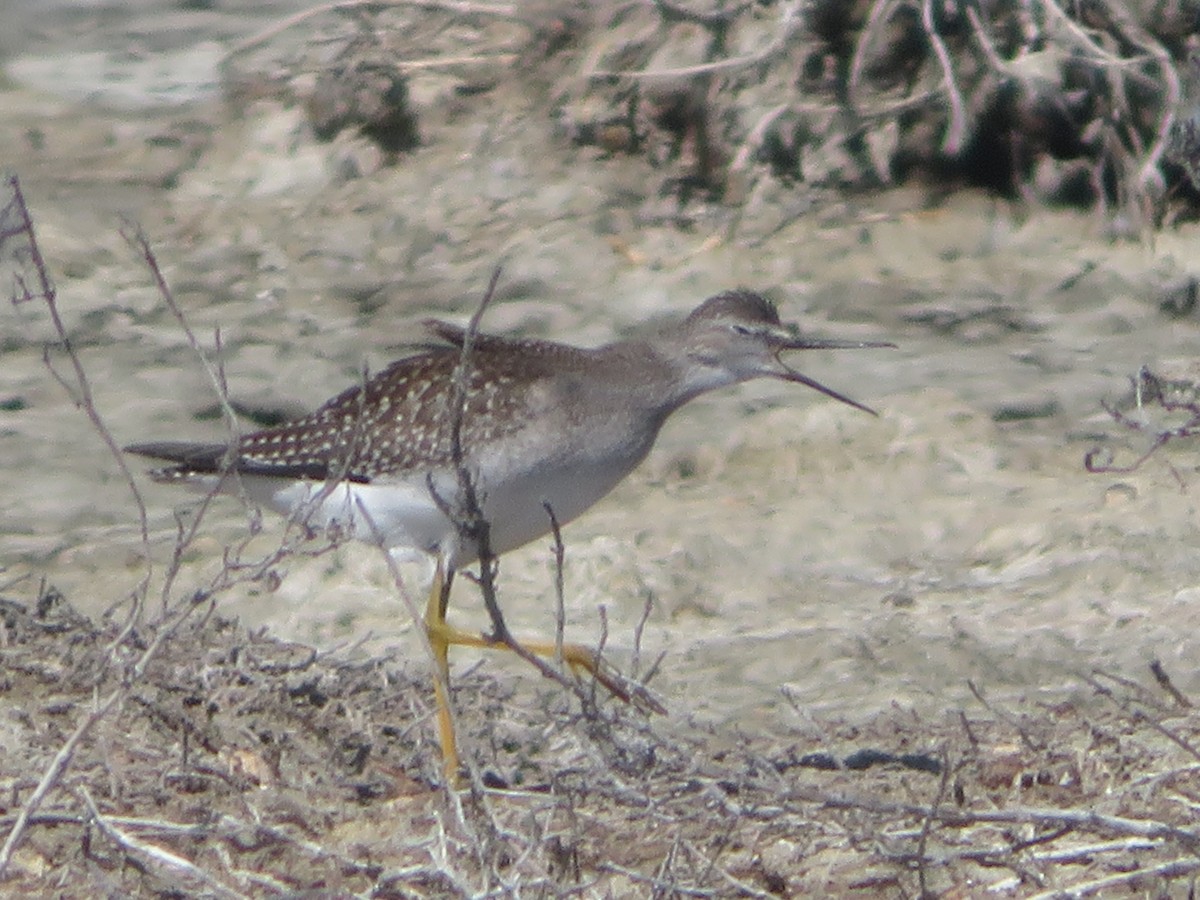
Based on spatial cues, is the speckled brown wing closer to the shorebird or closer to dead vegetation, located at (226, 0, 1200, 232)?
the shorebird

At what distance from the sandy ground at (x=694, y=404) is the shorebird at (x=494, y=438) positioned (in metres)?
0.66

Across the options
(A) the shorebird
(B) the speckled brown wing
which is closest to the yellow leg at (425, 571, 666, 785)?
(A) the shorebird

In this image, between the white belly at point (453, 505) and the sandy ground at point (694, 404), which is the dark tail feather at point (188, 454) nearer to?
the white belly at point (453, 505)

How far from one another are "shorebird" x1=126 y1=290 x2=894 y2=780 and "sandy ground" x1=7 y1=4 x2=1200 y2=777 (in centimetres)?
66

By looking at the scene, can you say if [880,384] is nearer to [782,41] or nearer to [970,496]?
[970,496]

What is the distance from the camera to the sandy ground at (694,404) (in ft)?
24.5

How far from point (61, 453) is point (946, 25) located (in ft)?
17.1

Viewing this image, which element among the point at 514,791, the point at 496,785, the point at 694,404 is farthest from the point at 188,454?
the point at 694,404

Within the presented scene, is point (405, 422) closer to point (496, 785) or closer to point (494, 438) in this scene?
point (494, 438)

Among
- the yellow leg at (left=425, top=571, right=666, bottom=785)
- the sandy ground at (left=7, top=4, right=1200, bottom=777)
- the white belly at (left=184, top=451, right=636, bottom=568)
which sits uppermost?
the white belly at (left=184, top=451, right=636, bottom=568)

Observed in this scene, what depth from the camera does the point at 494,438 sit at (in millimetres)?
6719

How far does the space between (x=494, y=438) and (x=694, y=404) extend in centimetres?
292

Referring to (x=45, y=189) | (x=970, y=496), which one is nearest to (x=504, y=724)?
(x=970, y=496)

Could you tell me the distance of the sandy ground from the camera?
24.5ft
